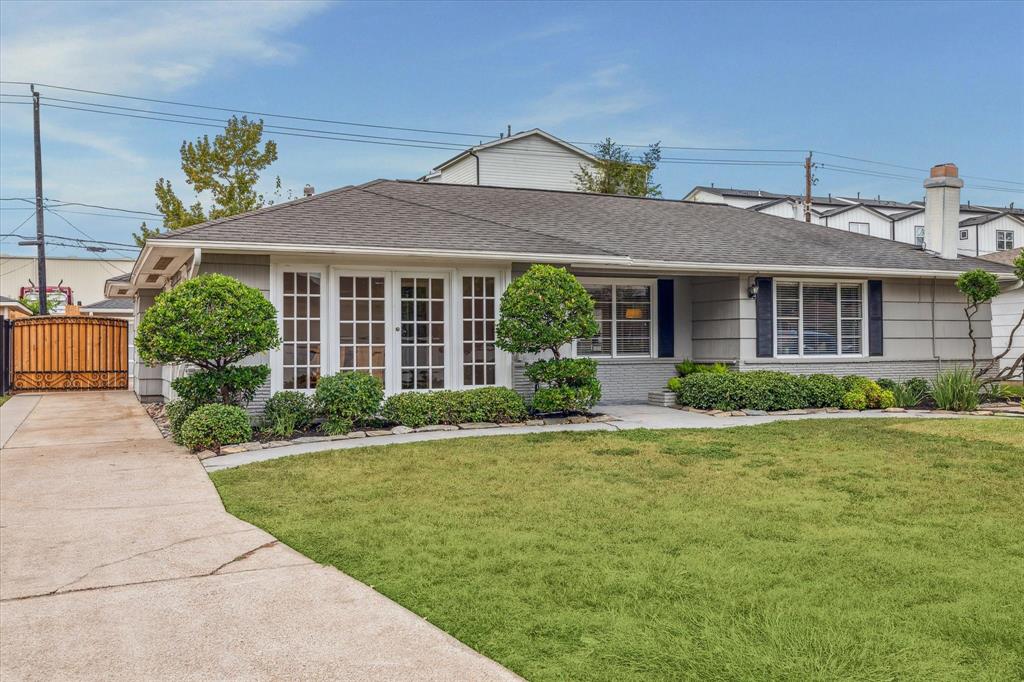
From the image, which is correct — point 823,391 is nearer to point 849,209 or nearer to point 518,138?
point 518,138

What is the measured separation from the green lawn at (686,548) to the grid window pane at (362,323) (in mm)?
2468

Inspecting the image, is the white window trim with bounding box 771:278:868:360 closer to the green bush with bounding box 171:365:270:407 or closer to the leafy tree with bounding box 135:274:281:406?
the leafy tree with bounding box 135:274:281:406

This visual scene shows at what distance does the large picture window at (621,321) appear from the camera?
46.9 feet

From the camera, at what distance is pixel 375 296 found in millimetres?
11422

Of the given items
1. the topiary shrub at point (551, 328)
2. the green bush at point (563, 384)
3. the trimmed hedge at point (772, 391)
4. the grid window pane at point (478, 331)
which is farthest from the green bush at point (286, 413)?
the trimmed hedge at point (772, 391)

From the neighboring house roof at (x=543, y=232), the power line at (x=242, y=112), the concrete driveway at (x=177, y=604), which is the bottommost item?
the concrete driveway at (x=177, y=604)

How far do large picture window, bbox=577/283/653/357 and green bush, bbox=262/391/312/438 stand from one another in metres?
5.52

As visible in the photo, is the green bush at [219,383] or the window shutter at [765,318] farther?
the window shutter at [765,318]

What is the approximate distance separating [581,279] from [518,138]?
1578cm

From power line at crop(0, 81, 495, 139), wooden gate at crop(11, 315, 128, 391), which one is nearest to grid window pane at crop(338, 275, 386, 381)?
wooden gate at crop(11, 315, 128, 391)

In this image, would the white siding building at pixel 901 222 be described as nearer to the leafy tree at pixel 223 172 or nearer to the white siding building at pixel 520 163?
the white siding building at pixel 520 163

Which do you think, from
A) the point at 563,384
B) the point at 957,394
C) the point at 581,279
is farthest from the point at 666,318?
the point at 957,394

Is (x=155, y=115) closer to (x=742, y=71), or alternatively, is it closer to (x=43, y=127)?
(x=43, y=127)

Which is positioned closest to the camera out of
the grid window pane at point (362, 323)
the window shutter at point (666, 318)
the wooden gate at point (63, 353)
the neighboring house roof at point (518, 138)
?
the grid window pane at point (362, 323)
